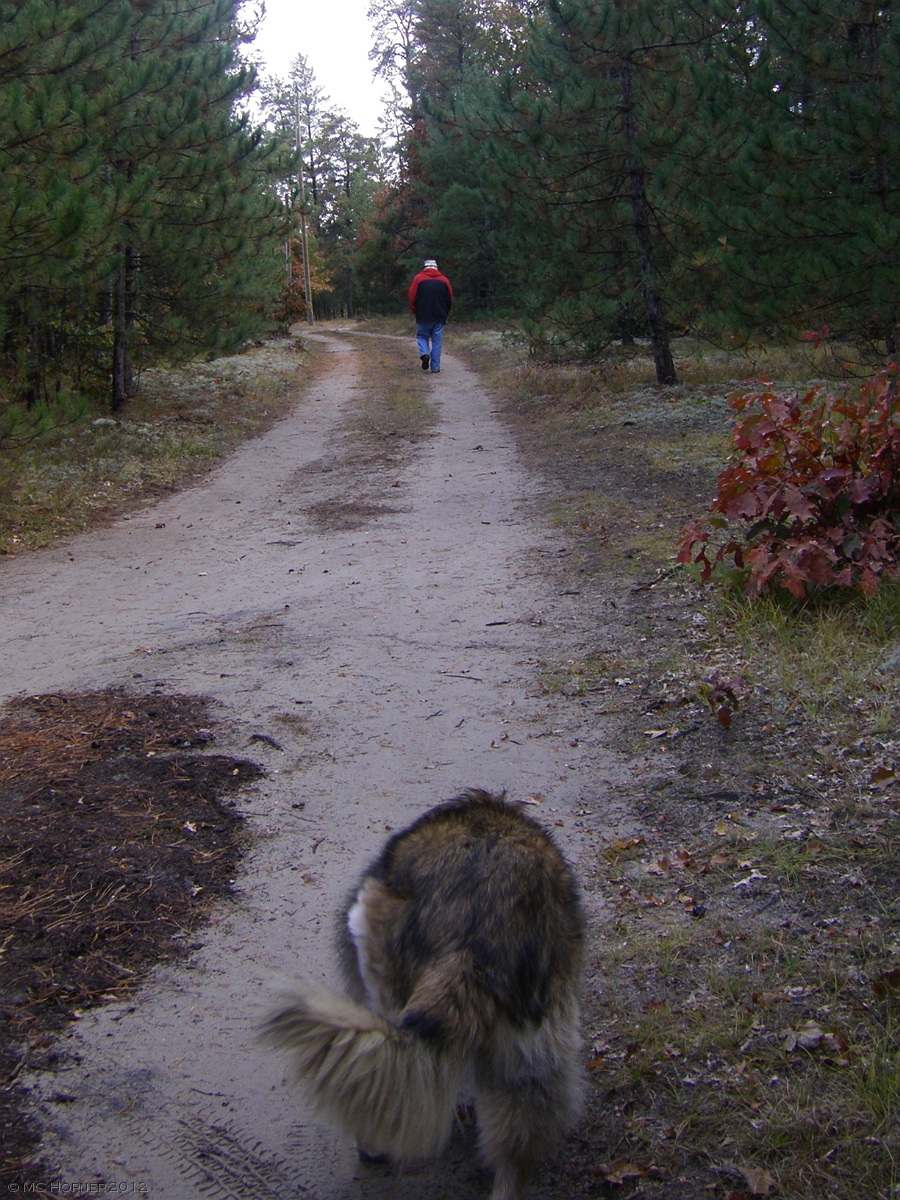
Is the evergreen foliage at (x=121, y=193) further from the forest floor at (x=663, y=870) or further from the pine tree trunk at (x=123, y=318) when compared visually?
the forest floor at (x=663, y=870)

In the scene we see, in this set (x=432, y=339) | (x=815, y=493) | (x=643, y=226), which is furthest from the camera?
(x=432, y=339)

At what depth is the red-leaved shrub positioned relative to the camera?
546 cm

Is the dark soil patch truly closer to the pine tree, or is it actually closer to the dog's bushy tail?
the dog's bushy tail

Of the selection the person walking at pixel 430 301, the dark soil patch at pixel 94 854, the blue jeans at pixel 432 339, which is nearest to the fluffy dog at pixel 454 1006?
the dark soil patch at pixel 94 854

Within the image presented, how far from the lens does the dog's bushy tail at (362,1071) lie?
1.91 meters

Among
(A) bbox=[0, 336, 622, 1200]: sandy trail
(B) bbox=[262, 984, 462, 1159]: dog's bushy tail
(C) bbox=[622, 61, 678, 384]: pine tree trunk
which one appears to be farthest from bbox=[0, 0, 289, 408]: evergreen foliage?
(B) bbox=[262, 984, 462, 1159]: dog's bushy tail

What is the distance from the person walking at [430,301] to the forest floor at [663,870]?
575 inches

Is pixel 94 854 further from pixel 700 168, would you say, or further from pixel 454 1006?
pixel 700 168

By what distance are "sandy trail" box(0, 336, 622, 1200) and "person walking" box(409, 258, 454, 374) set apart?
9.25m

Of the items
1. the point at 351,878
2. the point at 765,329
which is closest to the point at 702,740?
the point at 351,878

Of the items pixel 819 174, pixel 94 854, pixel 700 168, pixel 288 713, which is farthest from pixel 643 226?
pixel 94 854

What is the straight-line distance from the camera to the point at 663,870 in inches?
145

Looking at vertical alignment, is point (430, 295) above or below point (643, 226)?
below

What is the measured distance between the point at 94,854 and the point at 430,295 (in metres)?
18.1
